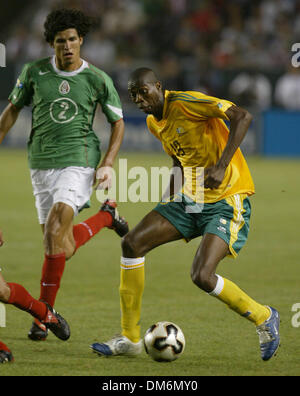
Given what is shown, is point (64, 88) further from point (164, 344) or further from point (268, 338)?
point (268, 338)

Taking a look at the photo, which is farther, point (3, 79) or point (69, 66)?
point (3, 79)

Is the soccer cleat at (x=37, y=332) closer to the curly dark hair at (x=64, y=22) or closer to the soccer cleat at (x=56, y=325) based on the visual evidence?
the soccer cleat at (x=56, y=325)

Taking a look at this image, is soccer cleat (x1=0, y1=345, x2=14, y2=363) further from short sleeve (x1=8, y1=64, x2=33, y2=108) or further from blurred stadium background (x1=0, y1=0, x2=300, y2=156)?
blurred stadium background (x1=0, y1=0, x2=300, y2=156)

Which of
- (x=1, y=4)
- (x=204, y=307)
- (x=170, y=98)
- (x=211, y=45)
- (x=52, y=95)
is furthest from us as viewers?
(x=1, y=4)

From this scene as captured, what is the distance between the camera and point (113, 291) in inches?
273

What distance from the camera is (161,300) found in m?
6.59

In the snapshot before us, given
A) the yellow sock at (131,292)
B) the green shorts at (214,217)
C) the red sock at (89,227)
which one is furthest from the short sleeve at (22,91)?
the yellow sock at (131,292)

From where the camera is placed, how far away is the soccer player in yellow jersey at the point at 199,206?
194 inches

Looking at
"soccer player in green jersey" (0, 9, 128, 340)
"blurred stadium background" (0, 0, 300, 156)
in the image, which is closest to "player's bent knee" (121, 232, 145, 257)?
"soccer player in green jersey" (0, 9, 128, 340)

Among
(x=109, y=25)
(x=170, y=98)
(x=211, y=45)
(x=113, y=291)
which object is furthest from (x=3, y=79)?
(x=170, y=98)

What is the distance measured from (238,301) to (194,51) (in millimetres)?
16197

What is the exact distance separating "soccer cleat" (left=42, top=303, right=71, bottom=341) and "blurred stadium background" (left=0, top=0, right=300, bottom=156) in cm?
1303

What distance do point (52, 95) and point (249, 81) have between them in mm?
13633
